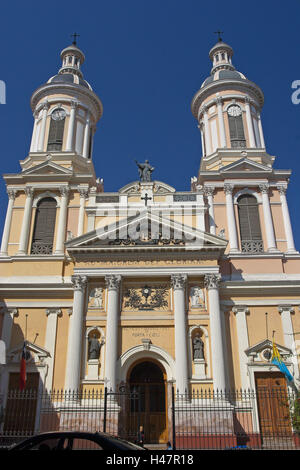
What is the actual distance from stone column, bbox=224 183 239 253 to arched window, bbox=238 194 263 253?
0.60 meters

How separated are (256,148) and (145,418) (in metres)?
18.4

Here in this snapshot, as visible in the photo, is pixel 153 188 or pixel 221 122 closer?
pixel 153 188

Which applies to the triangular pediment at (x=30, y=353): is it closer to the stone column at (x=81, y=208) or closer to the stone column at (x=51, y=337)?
the stone column at (x=51, y=337)

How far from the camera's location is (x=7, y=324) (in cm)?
2341

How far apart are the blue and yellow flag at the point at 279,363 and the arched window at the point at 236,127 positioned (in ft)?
47.3

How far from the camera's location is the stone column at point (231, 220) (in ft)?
83.5

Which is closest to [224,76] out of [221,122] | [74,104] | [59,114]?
[221,122]

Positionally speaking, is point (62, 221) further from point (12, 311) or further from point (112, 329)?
point (112, 329)

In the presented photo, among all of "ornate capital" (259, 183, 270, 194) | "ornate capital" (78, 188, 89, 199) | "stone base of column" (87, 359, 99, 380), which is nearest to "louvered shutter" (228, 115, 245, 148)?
"ornate capital" (259, 183, 270, 194)

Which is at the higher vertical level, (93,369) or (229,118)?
(229,118)

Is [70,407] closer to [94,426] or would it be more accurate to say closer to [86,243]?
[94,426]

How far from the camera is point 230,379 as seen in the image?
21766 millimetres

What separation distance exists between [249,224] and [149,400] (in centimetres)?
1191

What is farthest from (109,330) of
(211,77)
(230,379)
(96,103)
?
(211,77)
